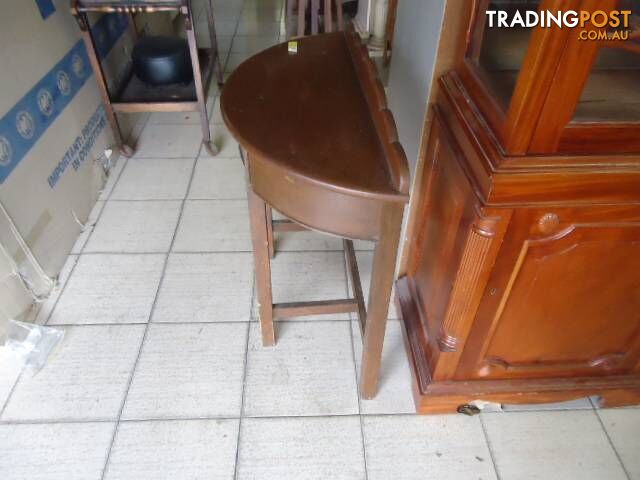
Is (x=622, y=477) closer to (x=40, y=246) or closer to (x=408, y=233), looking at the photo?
(x=408, y=233)

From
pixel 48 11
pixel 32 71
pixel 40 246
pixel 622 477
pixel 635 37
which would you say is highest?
pixel 635 37

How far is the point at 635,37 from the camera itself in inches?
32.1

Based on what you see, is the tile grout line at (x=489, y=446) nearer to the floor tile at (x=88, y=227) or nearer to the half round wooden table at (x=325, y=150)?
the half round wooden table at (x=325, y=150)

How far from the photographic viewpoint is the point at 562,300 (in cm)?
118

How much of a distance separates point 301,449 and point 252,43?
135 inches

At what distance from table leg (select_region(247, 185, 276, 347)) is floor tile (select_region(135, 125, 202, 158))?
141 centimetres

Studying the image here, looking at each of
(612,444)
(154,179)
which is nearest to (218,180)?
(154,179)

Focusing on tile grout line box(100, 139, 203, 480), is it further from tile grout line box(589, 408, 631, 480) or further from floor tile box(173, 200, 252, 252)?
tile grout line box(589, 408, 631, 480)

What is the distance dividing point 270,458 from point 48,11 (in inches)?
79.5

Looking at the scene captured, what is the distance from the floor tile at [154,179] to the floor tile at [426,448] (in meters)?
1.53

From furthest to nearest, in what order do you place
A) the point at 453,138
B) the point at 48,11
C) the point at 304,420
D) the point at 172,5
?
the point at 172,5
the point at 48,11
the point at 304,420
the point at 453,138

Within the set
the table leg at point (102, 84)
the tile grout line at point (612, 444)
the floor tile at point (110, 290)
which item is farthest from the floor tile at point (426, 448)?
the table leg at point (102, 84)

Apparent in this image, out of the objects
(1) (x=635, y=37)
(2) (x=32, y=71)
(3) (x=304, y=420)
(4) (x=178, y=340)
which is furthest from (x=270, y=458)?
(2) (x=32, y=71)
